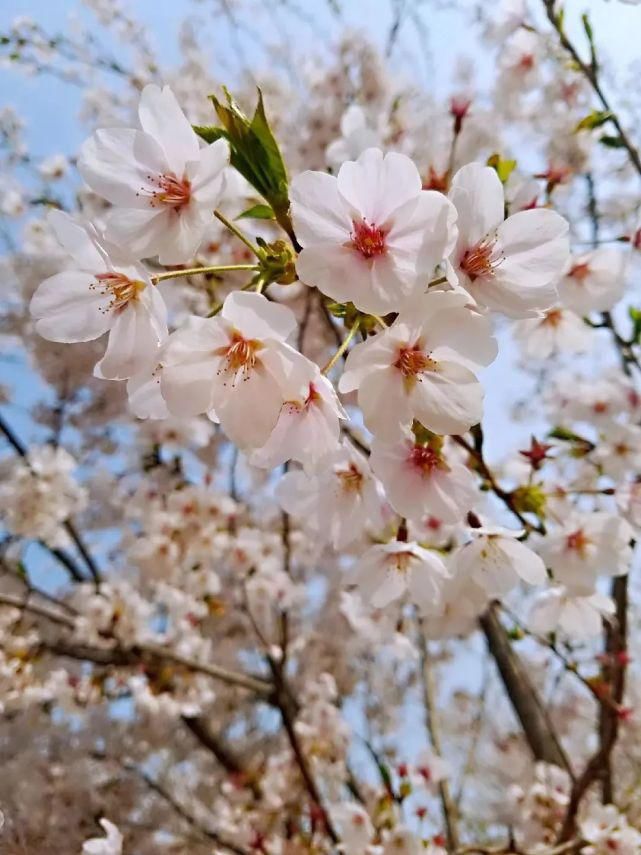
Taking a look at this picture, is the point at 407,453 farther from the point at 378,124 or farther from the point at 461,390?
the point at 378,124

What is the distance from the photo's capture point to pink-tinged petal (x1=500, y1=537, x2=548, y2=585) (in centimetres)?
110

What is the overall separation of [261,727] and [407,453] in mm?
4439

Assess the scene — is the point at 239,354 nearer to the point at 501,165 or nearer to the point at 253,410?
the point at 253,410

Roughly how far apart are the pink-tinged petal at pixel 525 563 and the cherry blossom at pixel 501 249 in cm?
45

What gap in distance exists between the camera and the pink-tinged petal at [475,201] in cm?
80

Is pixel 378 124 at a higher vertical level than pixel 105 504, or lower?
higher

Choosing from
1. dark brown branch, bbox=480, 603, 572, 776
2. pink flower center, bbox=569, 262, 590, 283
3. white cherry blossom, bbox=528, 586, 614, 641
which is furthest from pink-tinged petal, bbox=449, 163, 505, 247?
dark brown branch, bbox=480, 603, 572, 776

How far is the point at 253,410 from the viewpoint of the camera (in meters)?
0.74

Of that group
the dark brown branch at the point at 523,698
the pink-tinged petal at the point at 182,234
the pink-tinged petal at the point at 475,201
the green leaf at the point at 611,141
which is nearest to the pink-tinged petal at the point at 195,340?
the pink-tinged petal at the point at 182,234

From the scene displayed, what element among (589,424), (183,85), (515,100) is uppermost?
(183,85)

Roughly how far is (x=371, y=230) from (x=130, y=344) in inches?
12.7

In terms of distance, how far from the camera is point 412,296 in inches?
28.1

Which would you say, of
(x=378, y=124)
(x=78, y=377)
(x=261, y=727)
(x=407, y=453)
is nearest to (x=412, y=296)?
(x=407, y=453)

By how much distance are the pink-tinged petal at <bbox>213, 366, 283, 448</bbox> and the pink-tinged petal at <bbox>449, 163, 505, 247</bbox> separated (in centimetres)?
30
